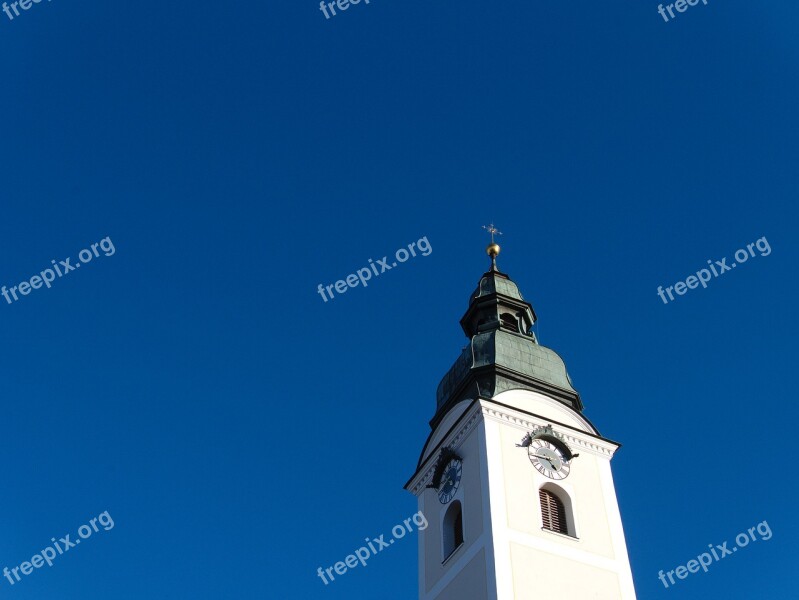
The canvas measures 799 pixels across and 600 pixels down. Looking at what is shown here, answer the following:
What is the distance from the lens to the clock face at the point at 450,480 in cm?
3338

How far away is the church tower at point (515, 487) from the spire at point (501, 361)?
0.05m

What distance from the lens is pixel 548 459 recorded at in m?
33.2

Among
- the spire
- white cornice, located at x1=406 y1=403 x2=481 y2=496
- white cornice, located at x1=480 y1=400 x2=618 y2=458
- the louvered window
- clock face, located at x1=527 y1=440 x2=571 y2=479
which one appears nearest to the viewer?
the louvered window

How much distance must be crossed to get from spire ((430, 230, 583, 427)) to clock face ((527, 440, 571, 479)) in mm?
2206

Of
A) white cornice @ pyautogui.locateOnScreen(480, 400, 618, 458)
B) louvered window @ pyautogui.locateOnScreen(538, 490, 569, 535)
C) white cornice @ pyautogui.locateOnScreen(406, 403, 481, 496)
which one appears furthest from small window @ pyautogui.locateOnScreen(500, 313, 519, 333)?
louvered window @ pyautogui.locateOnScreen(538, 490, 569, 535)

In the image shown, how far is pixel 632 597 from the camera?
30.1m

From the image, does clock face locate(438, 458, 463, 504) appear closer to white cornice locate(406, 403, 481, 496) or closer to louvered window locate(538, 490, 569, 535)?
white cornice locate(406, 403, 481, 496)

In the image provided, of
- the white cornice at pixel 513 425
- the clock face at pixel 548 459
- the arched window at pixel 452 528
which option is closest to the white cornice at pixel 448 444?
the white cornice at pixel 513 425

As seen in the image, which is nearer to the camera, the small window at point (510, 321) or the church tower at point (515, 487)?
the church tower at point (515, 487)

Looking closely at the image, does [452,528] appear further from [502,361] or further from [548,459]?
[502,361]

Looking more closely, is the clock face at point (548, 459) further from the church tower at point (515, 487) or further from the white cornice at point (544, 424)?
the white cornice at point (544, 424)

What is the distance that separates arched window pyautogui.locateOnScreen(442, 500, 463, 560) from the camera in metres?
32.4

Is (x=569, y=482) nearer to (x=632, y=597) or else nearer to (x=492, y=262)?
(x=632, y=597)

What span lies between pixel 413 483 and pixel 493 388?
4062 mm
